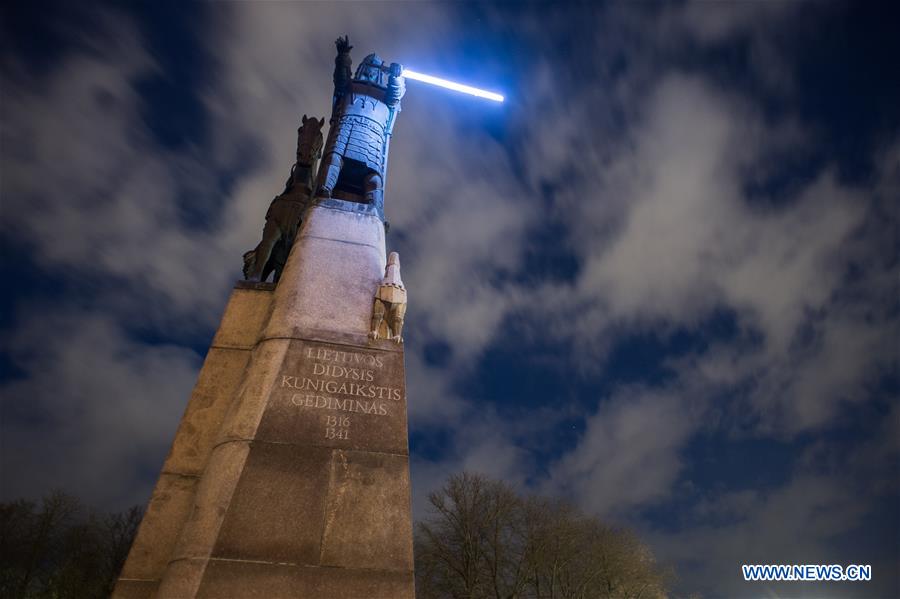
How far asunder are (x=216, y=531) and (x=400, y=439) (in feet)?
8.28

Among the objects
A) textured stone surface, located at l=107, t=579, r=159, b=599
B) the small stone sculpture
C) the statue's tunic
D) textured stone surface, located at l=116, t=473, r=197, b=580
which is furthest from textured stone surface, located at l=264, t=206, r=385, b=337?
textured stone surface, located at l=107, t=579, r=159, b=599

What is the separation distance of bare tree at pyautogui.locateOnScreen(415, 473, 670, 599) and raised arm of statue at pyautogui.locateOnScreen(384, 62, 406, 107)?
28.2 m

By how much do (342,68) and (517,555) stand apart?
103 feet

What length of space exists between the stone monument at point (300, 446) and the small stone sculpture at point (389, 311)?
0.02 meters

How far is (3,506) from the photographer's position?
112 feet

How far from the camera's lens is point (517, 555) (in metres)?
37.0

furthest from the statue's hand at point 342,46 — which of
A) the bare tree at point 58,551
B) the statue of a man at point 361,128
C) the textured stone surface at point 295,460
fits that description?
the bare tree at point 58,551

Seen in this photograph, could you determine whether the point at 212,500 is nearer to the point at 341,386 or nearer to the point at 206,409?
the point at 341,386

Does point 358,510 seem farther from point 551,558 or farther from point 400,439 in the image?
point 551,558

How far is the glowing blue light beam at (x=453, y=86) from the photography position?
52.3 ft

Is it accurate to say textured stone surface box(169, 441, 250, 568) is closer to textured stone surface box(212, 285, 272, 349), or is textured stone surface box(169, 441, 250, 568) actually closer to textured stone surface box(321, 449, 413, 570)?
textured stone surface box(321, 449, 413, 570)

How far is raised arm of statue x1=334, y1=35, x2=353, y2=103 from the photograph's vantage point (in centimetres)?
1645

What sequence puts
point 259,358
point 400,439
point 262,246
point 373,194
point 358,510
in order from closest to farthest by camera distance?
point 358,510, point 400,439, point 259,358, point 262,246, point 373,194

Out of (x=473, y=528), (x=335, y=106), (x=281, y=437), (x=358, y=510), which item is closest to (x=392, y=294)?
(x=281, y=437)
